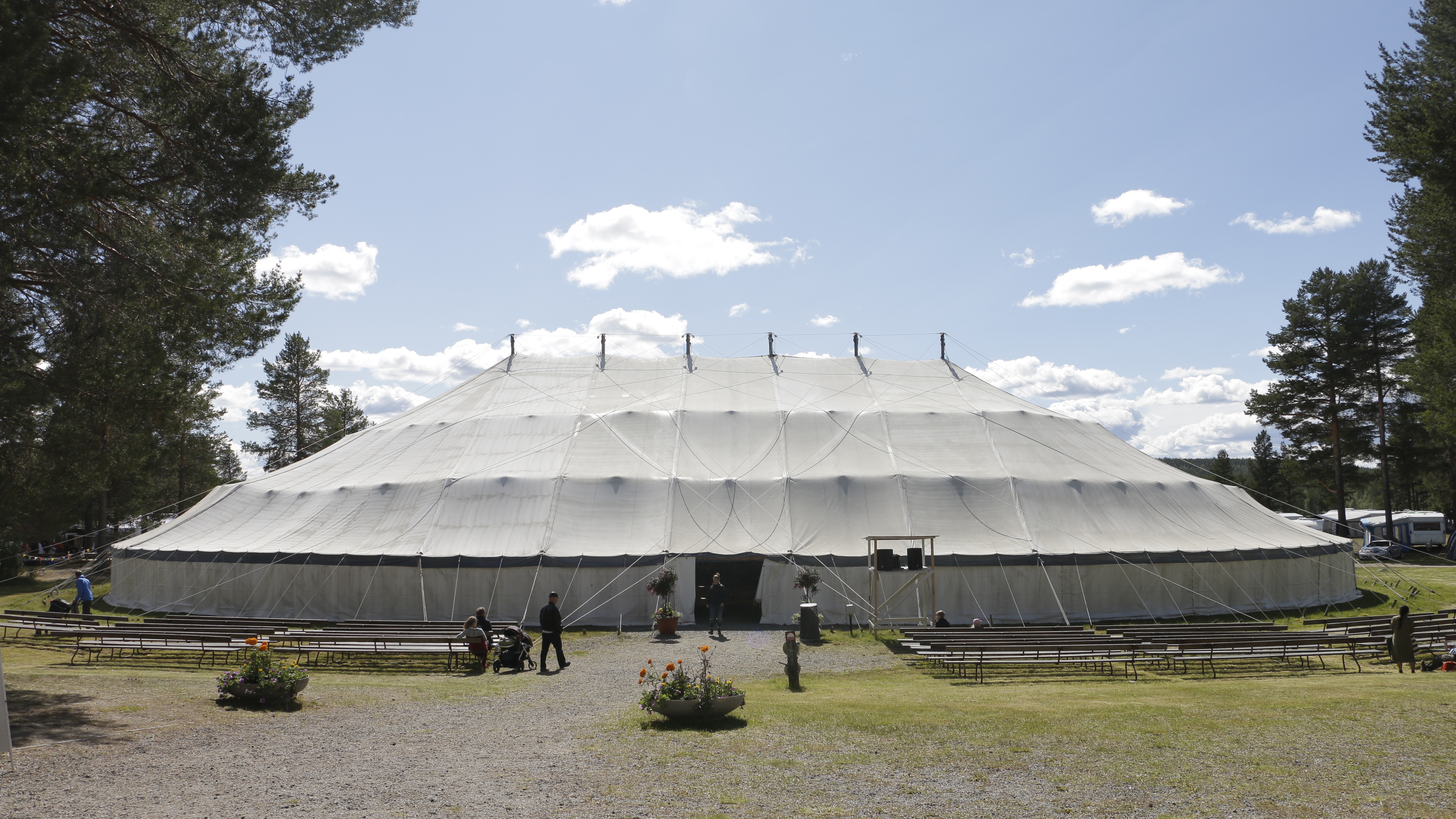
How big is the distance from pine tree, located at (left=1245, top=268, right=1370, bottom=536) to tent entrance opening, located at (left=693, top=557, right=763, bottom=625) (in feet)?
118

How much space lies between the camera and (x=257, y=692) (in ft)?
35.9

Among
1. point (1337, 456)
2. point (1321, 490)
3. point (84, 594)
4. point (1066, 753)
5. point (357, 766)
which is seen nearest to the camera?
point (357, 766)

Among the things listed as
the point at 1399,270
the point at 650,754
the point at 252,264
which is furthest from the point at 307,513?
the point at 1399,270

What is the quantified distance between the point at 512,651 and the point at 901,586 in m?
9.91

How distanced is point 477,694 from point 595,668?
2.89 metres

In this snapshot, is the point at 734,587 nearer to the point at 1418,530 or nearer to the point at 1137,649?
the point at 1137,649

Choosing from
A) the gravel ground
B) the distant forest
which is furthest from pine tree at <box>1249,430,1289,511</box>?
the gravel ground

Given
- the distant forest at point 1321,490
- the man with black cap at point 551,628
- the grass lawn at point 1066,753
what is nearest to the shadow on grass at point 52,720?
the grass lawn at point 1066,753

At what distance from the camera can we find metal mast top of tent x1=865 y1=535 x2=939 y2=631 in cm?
1920

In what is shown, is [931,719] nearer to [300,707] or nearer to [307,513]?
[300,707]

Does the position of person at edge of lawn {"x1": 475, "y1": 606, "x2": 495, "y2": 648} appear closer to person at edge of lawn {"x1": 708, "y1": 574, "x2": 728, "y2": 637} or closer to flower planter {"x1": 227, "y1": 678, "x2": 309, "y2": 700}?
flower planter {"x1": 227, "y1": 678, "x2": 309, "y2": 700}

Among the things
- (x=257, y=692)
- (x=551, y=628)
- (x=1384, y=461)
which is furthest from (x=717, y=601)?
(x=1384, y=461)

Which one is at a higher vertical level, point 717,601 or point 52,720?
point 717,601

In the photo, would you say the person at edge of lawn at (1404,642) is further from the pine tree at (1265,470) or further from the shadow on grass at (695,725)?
the pine tree at (1265,470)
